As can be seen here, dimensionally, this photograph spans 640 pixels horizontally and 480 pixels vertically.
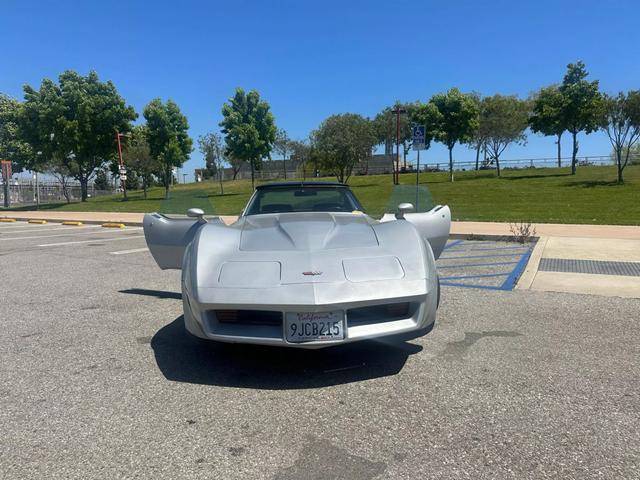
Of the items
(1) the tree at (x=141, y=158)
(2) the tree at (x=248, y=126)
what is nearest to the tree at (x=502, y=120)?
(2) the tree at (x=248, y=126)

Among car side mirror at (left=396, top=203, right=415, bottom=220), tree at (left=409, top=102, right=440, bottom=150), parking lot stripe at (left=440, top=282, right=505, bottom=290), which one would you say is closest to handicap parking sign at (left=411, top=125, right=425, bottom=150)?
parking lot stripe at (left=440, top=282, right=505, bottom=290)

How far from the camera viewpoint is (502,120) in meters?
46.3

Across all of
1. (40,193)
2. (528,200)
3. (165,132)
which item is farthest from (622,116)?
(40,193)

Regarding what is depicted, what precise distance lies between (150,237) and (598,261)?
674 cm

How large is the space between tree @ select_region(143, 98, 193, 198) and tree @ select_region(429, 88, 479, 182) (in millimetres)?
21264

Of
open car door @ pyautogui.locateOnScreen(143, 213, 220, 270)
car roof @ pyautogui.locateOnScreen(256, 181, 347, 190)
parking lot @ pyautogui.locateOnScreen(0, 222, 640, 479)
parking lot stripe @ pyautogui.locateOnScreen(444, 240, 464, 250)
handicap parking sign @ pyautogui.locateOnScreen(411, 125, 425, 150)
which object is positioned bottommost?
parking lot stripe @ pyautogui.locateOnScreen(444, 240, 464, 250)

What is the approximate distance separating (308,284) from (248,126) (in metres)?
34.5

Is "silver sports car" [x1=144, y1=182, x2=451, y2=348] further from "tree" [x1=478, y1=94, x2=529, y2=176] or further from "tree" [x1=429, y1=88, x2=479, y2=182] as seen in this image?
"tree" [x1=478, y1=94, x2=529, y2=176]

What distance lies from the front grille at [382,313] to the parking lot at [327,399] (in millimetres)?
436

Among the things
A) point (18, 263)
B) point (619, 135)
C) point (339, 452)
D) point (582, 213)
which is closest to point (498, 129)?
point (619, 135)

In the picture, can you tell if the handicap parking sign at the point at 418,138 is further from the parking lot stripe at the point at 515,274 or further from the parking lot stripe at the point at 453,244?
the parking lot stripe at the point at 515,274

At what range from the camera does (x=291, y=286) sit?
302 cm

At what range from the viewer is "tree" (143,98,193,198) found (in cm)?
3797

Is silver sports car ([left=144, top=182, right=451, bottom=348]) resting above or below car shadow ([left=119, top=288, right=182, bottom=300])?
above
